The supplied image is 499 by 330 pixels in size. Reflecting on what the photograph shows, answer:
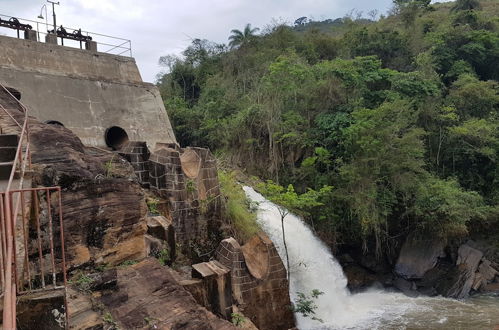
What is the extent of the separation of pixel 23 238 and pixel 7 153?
1.99 metres

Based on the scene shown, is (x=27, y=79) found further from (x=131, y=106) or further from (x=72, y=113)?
(x=131, y=106)

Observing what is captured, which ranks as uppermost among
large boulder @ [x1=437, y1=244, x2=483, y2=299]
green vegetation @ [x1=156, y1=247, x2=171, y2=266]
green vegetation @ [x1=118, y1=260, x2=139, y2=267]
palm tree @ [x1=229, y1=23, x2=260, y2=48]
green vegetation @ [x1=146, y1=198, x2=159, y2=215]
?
palm tree @ [x1=229, y1=23, x2=260, y2=48]

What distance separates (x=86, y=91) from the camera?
13.8m

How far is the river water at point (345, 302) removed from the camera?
1177 centimetres

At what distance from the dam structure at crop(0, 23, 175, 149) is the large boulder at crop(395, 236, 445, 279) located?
32.9 feet

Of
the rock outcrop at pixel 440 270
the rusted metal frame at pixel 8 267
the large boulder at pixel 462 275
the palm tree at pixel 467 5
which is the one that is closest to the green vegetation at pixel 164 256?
the rusted metal frame at pixel 8 267

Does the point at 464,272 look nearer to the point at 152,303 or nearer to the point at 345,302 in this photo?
the point at 345,302

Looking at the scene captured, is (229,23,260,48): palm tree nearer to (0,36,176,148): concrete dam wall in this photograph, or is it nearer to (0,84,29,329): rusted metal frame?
(0,36,176,148): concrete dam wall

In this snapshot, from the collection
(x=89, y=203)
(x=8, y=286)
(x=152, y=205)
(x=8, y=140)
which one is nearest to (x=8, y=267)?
(x=8, y=286)

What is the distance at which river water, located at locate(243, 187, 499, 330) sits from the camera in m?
11.8

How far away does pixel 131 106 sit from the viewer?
14867 mm

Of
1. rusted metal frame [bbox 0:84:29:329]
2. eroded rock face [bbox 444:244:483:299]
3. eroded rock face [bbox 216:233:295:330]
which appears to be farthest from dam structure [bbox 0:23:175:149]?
eroded rock face [bbox 444:244:483:299]

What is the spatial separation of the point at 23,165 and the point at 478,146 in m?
18.0

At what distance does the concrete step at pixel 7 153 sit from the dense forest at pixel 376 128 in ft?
30.6
